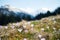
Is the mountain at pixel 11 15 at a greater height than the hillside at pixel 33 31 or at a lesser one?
greater

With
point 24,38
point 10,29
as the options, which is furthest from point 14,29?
point 24,38

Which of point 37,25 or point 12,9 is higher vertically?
point 12,9

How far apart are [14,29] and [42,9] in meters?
1.69

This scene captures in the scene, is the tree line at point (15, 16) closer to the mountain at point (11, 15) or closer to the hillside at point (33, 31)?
the mountain at point (11, 15)

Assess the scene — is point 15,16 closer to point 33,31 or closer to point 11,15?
point 11,15

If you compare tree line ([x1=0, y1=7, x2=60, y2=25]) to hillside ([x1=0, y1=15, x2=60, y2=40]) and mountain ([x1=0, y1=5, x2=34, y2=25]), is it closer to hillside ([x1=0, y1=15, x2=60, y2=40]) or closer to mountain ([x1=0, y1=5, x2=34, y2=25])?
mountain ([x1=0, y1=5, x2=34, y2=25])

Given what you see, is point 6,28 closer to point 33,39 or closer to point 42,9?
point 33,39

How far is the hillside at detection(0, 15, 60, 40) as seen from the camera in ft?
15.8

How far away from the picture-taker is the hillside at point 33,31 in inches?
190

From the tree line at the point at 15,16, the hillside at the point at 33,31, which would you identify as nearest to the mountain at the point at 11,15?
the tree line at the point at 15,16

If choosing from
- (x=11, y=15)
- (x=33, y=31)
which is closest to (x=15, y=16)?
(x=11, y=15)

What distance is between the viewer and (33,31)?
197 inches

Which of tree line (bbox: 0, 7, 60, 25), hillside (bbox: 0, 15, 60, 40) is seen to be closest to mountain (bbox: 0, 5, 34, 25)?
tree line (bbox: 0, 7, 60, 25)

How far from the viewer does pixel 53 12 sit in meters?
6.58
